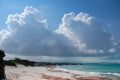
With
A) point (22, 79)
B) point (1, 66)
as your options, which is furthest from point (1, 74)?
point (22, 79)

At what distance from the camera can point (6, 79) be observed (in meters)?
28.3

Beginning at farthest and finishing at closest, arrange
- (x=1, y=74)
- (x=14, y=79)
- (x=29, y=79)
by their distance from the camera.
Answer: (x=29, y=79) → (x=14, y=79) → (x=1, y=74)

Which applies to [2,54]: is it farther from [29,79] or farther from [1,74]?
[29,79]

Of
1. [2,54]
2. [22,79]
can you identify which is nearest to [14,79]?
[22,79]

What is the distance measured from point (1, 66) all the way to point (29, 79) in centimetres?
496

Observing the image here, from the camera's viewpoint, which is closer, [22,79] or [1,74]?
[1,74]

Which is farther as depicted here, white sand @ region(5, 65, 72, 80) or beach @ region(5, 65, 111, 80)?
beach @ region(5, 65, 111, 80)

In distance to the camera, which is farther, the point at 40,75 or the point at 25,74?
the point at 40,75

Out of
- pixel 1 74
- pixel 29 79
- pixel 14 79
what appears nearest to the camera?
pixel 1 74

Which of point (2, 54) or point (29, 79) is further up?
point (2, 54)

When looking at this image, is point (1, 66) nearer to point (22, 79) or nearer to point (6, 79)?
point (6, 79)

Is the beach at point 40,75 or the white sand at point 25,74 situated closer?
the white sand at point 25,74

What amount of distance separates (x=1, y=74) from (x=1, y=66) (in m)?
1.03

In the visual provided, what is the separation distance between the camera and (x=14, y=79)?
29.7 metres
